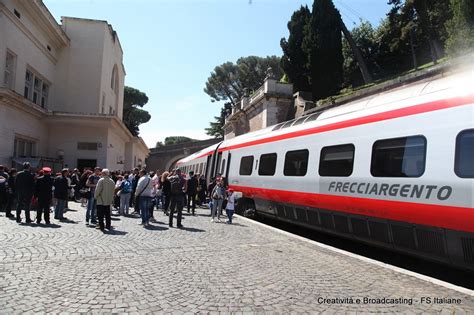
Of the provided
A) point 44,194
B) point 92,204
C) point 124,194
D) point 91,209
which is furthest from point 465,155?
point 124,194

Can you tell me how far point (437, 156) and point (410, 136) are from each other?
2.29ft

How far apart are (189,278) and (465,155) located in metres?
4.57

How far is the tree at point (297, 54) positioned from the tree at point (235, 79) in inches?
1194

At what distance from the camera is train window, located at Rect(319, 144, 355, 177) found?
26.5 feet

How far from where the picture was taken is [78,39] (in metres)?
27.8

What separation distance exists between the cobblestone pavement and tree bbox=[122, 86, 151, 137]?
64286mm

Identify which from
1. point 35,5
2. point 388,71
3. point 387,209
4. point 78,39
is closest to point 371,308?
point 387,209

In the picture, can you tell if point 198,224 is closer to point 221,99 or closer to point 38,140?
point 38,140

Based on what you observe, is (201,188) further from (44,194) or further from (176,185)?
(44,194)

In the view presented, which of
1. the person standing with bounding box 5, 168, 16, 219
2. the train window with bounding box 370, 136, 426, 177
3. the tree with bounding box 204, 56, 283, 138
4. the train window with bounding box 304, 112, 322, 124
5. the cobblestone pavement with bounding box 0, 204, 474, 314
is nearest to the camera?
the cobblestone pavement with bounding box 0, 204, 474, 314

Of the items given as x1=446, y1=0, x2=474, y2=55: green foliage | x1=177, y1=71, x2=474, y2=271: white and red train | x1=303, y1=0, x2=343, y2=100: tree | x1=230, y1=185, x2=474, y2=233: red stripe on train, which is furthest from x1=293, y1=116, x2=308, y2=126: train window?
x1=303, y1=0, x2=343, y2=100: tree

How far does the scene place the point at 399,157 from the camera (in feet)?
22.5

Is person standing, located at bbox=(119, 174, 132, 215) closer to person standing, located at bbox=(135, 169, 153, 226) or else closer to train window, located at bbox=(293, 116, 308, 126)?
person standing, located at bbox=(135, 169, 153, 226)

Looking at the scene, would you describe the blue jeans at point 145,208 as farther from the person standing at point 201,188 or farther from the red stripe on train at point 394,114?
the person standing at point 201,188
